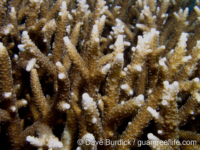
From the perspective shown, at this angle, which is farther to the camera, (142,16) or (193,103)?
(142,16)

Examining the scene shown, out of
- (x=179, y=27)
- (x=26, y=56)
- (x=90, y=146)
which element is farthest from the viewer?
Answer: (x=179, y=27)

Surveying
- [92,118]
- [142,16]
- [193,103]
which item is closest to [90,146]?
[92,118]

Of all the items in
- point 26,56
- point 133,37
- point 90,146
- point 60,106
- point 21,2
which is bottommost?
point 90,146

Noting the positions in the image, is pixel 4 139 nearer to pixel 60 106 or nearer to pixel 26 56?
pixel 60 106

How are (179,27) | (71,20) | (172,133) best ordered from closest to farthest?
(172,133)
(71,20)
(179,27)

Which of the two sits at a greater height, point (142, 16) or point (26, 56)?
point (142, 16)

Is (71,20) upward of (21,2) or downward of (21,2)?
downward

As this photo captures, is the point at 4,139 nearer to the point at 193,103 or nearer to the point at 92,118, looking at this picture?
the point at 92,118

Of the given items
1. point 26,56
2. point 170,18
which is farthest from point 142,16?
point 26,56

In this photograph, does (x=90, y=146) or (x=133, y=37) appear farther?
(x=133, y=37)
